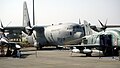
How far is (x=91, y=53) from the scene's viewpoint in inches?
1164

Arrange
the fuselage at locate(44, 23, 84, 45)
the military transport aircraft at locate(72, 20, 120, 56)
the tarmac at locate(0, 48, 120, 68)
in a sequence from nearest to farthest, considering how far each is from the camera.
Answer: the tarmac at locate(0, 48, 120, 68)
the military transport aircraft at locate(72, 20, 120, 56)
the fuselage at locate(44, 23, 84, 45)

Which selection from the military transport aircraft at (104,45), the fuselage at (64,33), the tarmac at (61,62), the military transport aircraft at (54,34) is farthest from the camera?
the military transport aircraft at (54,34)

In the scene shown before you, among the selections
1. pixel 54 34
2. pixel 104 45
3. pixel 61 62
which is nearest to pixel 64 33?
pixel 54 34

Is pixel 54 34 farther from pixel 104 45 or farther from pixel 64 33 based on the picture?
pixel 104 45

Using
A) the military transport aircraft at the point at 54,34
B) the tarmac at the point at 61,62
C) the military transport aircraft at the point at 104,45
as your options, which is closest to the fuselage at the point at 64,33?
the military transport aircraft at the point at 54,34

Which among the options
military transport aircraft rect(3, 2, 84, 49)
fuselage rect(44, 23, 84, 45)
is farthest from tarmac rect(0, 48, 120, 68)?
fuselage rect(44, 23, 84, 45)

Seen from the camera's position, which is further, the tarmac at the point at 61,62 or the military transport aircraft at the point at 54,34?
the military transport aircraft at the point at 54,34

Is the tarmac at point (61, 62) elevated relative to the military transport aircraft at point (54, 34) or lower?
lower

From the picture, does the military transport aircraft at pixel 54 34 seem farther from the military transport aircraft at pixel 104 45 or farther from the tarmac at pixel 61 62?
the tarmac at pixel 61 62

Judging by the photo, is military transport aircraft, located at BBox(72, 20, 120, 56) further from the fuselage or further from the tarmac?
the fuselage

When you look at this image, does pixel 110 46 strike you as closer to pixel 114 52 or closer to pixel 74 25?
pixel 114 52

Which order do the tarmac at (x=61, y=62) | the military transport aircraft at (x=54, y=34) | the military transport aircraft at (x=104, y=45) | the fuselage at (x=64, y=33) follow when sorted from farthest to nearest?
the military transport aircraft at (x=54, y=34), the fuselage at (x=64, y=33), the military transport aircraft at (x=104, y=45), the tarmac at (x=61, y=62)

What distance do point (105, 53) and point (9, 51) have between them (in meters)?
11.7

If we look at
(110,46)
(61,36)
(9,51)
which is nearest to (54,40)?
(61,36)
